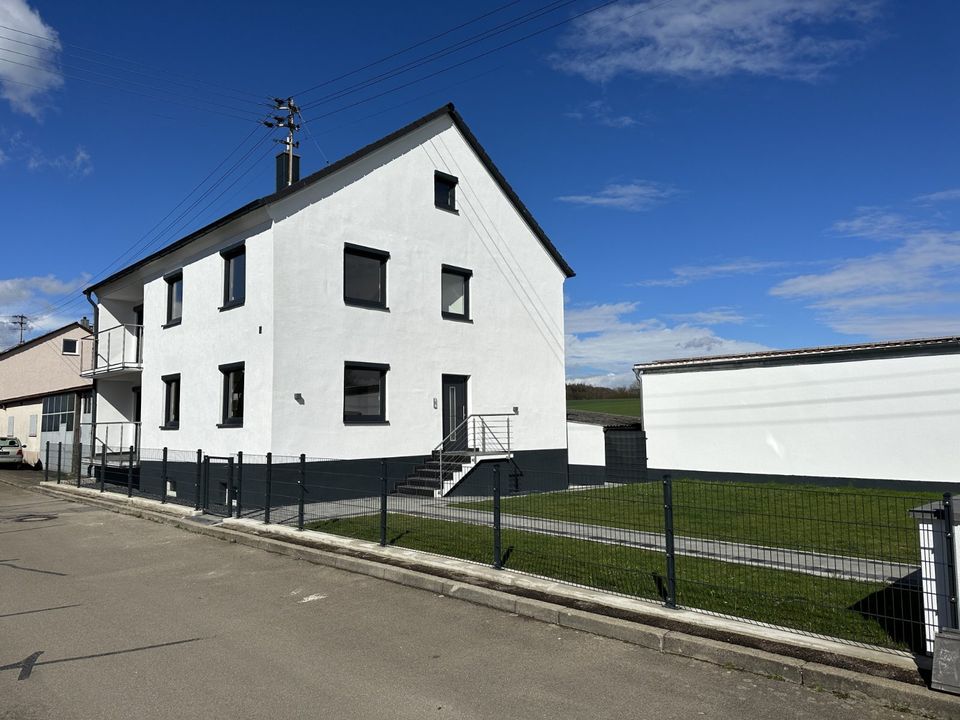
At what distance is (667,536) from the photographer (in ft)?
21.1

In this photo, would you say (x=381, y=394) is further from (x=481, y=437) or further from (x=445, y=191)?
(x=445, y=191)

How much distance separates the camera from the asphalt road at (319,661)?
4453 mm

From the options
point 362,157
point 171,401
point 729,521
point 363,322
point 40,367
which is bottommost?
point 729,521

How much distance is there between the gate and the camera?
13797 mm

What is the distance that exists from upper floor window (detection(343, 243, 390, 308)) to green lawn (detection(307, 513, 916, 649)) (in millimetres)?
7409

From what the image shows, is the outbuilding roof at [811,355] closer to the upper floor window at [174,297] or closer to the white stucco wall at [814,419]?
the white stucco wall at [814,419]

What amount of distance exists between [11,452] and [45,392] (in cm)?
518

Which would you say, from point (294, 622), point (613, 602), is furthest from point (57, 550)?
point (613, 602)

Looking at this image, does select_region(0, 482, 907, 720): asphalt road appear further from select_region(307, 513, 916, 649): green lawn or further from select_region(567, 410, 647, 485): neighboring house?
select_region(567, 410, 647, 485): neighboring house

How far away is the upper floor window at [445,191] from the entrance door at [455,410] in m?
4.98

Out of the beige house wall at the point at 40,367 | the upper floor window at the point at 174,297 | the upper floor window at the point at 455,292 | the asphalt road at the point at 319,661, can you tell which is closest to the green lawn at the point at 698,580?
the asphalt road at the point at 319,661

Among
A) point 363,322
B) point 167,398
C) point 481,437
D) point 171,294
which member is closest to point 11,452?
point 167,398

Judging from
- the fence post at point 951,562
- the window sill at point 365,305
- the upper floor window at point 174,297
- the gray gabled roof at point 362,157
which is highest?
the gray gabled roof at point 362,157

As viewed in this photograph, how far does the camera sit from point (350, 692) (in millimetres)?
4727
